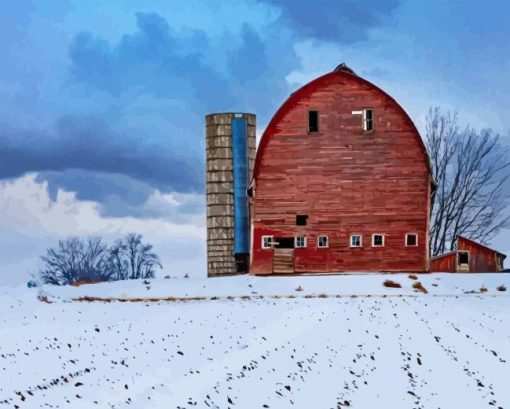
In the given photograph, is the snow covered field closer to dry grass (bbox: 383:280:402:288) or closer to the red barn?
dry grass (bbox: 383:280:402:288)

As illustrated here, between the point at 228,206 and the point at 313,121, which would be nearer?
the point at 313,121

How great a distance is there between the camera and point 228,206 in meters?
43.2

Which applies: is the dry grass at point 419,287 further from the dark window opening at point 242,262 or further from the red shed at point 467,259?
the dark window opening at point 242,262

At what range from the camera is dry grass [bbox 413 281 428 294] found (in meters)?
33.8

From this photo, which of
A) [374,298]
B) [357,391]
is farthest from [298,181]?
[357,391]

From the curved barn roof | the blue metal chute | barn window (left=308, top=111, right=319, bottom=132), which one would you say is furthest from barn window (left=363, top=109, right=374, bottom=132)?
the blue metal chute

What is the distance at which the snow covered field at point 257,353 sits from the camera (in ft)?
33.6

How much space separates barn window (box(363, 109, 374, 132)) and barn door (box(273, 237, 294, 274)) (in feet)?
20.8

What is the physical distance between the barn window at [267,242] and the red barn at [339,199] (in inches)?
1.8

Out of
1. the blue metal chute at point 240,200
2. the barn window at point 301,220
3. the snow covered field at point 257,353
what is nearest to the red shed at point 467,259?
the barn window at point 301,220

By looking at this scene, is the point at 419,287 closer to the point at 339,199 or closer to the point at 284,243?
the point at 339,199

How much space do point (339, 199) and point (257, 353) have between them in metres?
25.0

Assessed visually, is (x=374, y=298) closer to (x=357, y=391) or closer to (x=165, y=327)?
(x=165, y=327)

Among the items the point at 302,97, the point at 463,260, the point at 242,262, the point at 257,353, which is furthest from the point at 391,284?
the point at 257,353
